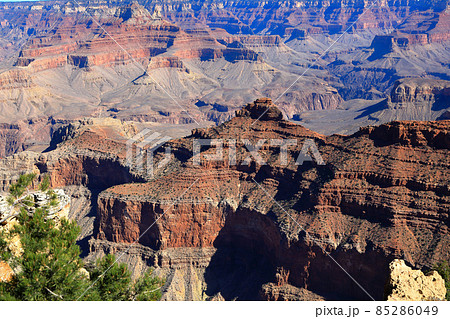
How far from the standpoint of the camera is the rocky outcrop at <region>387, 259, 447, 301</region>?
35656 millimetres

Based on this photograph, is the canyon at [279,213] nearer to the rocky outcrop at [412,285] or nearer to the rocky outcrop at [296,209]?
the rocky outcrop at [296,209]

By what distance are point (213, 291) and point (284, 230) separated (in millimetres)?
15386

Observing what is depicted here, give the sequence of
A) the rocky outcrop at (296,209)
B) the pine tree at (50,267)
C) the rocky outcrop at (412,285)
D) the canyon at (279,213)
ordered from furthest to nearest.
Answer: the canyon at (279,213) < the rocky outcrop at (296,209) < the rocky outcrop at (412,285) < the pine tree at (50,267)

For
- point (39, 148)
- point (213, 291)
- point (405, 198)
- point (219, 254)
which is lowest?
point (213, 291)

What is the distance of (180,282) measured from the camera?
83000 millimetres

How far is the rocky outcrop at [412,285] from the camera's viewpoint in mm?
35656

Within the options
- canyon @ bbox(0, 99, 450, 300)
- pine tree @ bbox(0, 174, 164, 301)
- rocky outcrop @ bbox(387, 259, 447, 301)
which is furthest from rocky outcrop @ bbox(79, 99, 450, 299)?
pine tree @ bbox(0, 174, 164, 301)

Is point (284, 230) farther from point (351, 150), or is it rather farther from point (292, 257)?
point (351, 150)

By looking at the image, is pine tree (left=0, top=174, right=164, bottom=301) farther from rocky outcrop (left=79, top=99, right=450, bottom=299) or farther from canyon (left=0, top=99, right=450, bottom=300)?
canyon (left=0, top=99, right=450, bottom=300)

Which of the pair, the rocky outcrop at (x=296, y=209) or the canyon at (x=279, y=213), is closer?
the rocky outcrop at (x=296, y=209)

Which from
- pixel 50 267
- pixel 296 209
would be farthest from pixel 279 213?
pixel 50 267

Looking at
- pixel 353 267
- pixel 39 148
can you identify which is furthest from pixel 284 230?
pixel 39 148

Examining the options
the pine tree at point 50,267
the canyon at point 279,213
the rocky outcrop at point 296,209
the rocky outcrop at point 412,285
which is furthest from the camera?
the canyon at point 279,213

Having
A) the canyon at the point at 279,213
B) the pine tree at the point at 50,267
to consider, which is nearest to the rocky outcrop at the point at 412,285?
the pine tree at the point at 50,267
